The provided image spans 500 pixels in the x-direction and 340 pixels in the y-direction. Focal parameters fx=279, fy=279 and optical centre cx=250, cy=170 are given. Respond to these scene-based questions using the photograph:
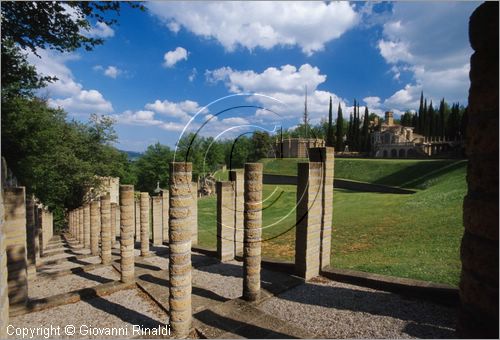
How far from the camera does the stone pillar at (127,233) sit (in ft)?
31.2

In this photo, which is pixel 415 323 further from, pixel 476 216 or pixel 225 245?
pixel 225 245

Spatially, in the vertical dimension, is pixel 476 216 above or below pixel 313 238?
above

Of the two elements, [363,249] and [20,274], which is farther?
[363,249]

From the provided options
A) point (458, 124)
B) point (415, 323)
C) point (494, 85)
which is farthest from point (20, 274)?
point (458, 124)

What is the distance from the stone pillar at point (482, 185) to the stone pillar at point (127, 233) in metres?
9.45

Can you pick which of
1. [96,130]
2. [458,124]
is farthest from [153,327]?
[458,124]

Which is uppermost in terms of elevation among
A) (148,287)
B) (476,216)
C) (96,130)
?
(96,130)

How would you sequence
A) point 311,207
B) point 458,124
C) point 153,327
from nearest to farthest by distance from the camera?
1. point 153,327
2. point 311,207
3. point 458,124

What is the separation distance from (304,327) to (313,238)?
313 cm

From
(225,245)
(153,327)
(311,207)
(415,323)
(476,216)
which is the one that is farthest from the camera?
(225,245)

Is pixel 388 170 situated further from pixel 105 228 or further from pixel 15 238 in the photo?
pixel 15 238

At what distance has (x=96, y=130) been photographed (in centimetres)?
4212

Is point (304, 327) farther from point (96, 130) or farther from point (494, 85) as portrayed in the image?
point (96, 130)

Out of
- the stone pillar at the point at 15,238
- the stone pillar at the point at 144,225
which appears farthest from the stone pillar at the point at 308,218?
the stone pillar at the point at 144,225
